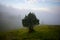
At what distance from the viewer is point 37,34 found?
5.21ft

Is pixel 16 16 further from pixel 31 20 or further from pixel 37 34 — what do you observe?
pixel 37 34

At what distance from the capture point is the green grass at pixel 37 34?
158 cm

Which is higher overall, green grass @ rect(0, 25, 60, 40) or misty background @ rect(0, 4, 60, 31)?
misty background @ rect(0, 4, 60, 31)

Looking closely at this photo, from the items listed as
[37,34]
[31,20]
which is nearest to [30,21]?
[31,20]

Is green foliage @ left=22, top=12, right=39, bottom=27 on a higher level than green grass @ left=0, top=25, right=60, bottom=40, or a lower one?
higher

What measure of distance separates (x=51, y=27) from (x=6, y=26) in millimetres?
588

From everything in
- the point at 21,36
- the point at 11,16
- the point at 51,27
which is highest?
the point at 11,16

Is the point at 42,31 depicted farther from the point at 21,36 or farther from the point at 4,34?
the point at 4,34

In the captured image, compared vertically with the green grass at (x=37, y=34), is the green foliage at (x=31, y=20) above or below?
above

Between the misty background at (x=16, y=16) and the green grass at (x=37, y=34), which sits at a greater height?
the misty background at (x=16, y=16)

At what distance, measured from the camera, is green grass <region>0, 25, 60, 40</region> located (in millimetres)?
1584

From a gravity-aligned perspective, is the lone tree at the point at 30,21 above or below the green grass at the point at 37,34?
above

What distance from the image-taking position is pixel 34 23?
5.23 ft

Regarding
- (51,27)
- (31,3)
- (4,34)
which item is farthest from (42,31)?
(4,34)
